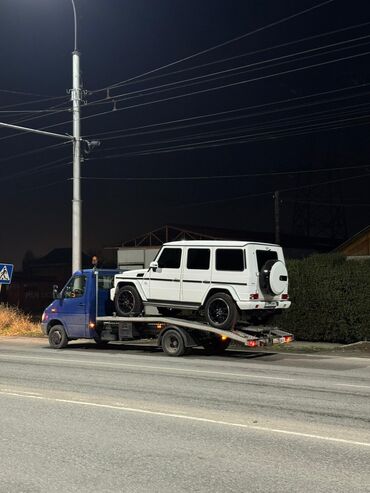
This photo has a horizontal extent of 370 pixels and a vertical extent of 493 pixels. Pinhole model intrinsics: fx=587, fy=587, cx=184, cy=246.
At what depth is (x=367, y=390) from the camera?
10.1 meters

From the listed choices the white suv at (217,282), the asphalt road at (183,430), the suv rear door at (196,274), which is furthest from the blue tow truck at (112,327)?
the asphalt road at (183,430)

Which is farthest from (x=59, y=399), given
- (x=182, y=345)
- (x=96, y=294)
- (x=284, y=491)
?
(x=96, y=294)

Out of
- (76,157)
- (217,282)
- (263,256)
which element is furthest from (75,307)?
(76,157)

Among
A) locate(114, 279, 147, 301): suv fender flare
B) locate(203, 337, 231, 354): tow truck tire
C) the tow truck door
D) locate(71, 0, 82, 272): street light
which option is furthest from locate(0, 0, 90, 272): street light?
locate(203, 337, 231, 354): tow truck tire

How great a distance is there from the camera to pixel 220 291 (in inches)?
593

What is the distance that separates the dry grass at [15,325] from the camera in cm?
2447

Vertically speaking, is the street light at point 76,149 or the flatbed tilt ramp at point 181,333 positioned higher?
the street light at point 76,149

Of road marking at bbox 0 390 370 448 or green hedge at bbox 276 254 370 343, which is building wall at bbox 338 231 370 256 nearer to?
green hedge at bbox 276 254 370 343

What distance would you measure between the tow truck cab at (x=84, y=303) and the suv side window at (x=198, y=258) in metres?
3.20

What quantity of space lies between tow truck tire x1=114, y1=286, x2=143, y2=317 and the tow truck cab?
0.74 m

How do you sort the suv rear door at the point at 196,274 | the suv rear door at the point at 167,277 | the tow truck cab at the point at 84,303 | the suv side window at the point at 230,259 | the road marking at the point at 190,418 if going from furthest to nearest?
the tow truck cab at the point at 84,303 < the suv rear door at the point at 167,277 < the suv rear door at the point at 196,274 < the suv side window at the point at 230,259 < the road marking at the point at 190,418

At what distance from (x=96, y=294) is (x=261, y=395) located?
873cm

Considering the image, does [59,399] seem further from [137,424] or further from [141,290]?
[141,290]

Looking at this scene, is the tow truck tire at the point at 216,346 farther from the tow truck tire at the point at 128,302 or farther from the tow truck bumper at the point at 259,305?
the tow truck tire at the point at 128,302
